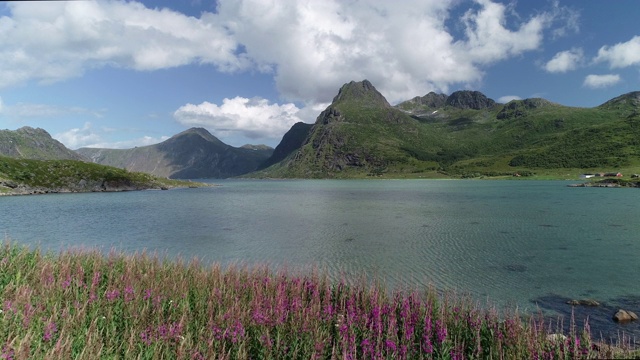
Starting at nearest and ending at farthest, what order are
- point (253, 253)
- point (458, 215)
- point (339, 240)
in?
point (253, 253)
point (339, 240)
point (458, 215)

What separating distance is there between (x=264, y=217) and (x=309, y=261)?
37649 millimetres

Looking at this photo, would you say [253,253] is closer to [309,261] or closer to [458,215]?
[309,261]

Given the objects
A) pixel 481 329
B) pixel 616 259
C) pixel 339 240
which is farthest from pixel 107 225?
pixel 616 259

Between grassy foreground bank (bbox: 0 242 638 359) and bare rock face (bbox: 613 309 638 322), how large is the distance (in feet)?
34.9

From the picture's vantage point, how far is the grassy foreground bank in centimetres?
880

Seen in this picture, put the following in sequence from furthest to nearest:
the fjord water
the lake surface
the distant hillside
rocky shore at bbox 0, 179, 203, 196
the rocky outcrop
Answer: the distant hillside → the rocky outcrop → rocky shore at bbox 0, 179, 203, 196 → the fjord water → the lake surface

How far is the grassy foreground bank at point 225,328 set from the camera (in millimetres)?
8797

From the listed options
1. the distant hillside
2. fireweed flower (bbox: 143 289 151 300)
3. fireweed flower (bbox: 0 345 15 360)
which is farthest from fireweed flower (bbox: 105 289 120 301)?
the distant hillside

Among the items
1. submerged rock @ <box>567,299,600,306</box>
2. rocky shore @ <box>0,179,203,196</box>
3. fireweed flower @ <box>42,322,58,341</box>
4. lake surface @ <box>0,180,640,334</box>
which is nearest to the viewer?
fireweed flower @ <box>42,322,58,341</box>

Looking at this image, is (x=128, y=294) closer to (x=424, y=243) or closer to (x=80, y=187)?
(x=424, y=243)

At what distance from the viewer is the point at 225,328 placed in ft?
34.4

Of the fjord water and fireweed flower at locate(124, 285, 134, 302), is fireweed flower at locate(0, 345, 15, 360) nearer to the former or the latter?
fireweed flower at locate(124, 285, 134, 302)

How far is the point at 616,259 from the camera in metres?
33.7

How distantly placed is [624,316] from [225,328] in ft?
72.5
